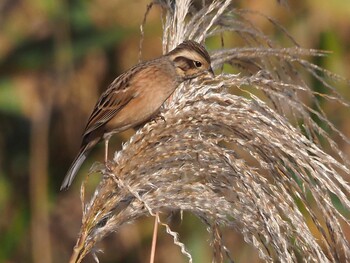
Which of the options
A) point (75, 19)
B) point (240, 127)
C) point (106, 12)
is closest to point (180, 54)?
point (240, 127)

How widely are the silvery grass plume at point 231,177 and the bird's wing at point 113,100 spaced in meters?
0.81

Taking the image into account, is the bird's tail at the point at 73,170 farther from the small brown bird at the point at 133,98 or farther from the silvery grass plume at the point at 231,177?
the silvery grass plume at the point at 231,177

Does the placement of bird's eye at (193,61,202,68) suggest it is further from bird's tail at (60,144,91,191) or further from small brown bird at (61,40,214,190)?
bird's tail at (60,144,91,191)

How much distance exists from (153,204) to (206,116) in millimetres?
246

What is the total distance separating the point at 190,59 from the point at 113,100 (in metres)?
0.56

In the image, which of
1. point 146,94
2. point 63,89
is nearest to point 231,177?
point 146,94

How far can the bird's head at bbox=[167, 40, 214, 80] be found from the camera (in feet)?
8.37

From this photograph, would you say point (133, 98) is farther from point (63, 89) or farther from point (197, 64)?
point (63, 89)

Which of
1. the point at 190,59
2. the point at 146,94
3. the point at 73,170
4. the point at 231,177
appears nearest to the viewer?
the point at 231,177

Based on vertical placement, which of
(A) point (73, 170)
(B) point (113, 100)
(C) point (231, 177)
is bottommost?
(C) point (231, 177)

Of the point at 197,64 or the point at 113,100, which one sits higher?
the point at 113,100

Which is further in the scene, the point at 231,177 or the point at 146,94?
the point at 146,94

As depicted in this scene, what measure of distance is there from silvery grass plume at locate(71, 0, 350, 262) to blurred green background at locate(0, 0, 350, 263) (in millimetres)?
1878

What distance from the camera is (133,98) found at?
3.22 metres
